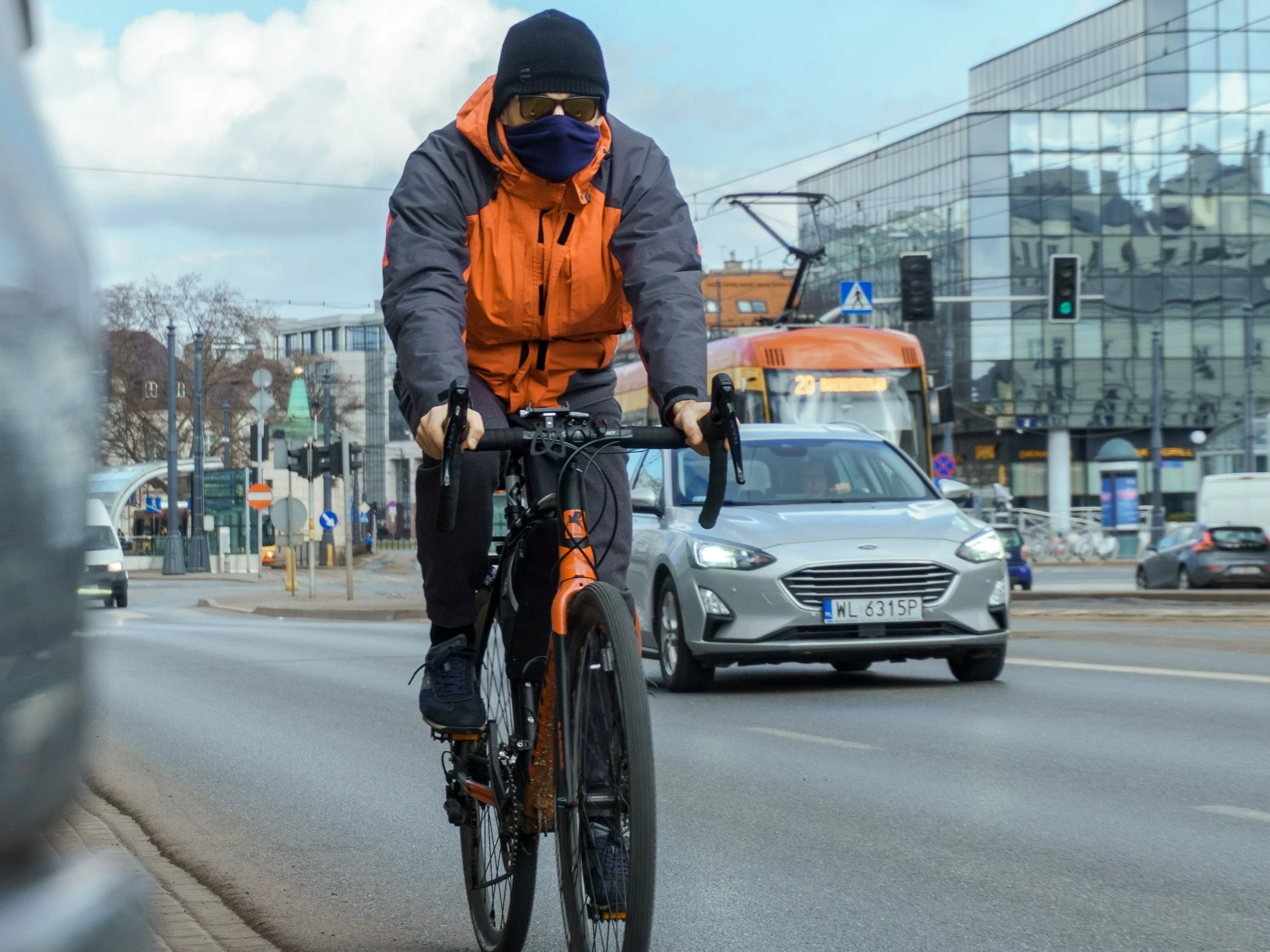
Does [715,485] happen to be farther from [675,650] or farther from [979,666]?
[979,666]

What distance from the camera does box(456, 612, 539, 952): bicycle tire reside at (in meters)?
4.09

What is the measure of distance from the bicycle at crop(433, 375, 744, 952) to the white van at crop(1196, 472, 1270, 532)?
115 ft

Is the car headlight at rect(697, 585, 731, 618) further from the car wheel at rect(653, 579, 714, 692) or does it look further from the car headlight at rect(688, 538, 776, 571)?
the car wheel at rect(653, 579, 714, 692)

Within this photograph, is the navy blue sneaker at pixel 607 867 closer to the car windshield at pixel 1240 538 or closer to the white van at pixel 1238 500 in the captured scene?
the car windshield at pixel 1240 538

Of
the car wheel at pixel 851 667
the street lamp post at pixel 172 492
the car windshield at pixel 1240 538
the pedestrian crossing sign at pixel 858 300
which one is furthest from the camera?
the street lamp post at pixel 172 492

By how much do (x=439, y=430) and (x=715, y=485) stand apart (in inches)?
21.4

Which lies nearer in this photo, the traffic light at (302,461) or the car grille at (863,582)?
the car grille at (863,582)

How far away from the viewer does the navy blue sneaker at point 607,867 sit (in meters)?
3.33

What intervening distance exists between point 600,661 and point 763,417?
20571 mm

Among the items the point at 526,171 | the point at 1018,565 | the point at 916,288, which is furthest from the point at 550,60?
the point at 1018,565

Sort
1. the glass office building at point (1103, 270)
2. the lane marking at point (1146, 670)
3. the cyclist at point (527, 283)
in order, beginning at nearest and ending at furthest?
the cyclist at point (527, 283) → the lane marking at point (1146, 670) → the glass office building at point (1103, 270)

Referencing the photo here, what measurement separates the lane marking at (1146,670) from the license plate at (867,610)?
192 centimetres

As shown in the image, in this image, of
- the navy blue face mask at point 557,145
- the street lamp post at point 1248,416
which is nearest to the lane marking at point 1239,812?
the navy blue face mask at point 557,145

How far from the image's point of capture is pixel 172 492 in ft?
198
